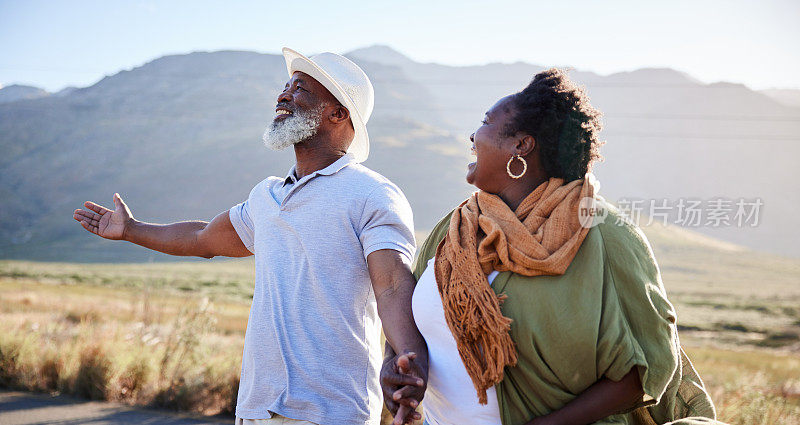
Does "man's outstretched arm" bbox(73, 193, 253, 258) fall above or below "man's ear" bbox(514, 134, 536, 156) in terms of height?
below

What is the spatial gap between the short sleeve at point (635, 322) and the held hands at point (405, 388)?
1.94ft

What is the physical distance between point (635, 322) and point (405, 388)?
76cm

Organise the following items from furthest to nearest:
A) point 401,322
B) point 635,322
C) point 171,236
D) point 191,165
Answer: point 191,165 → point 171,236 → point 401,322 → point 635,322

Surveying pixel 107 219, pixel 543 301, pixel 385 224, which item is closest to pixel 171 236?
pixel 107 219

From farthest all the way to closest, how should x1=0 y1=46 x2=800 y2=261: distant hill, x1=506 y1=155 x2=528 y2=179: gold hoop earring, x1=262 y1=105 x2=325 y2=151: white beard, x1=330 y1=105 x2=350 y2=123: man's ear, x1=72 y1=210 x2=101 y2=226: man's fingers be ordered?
1. x1=0 y1=46 x2=800 y2=261: distant hill
2. x1=72 y1=210 x2=101 y2=226: man's fingers
3. x1=330 y1=105 x2=350 y2=123: man's ear
4. x1=262 y1=105 x2=325 y2=151: white beard
5. x1=506 y1=155 x2=528 y2=179: gold hoop earring

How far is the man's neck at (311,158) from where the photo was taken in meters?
3.07

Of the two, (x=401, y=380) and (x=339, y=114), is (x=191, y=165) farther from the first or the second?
(x=401, y=380)

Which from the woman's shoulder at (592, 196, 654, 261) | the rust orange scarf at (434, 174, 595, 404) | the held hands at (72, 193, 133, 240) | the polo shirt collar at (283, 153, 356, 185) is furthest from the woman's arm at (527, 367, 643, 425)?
the held hands at (72, 193, 133, 240)

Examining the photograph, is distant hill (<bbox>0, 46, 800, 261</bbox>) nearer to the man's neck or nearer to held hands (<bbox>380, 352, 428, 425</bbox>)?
the man's neck

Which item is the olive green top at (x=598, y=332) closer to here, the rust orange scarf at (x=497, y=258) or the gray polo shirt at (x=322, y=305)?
the rust orange scarf at (x=497, y=258)

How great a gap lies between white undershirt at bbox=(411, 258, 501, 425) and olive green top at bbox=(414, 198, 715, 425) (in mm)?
112

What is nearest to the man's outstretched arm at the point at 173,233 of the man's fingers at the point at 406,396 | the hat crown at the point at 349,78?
the hat crown at the point at 349,78

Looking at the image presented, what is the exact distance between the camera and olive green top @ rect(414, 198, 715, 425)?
201cm

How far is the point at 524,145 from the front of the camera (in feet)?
7.71
